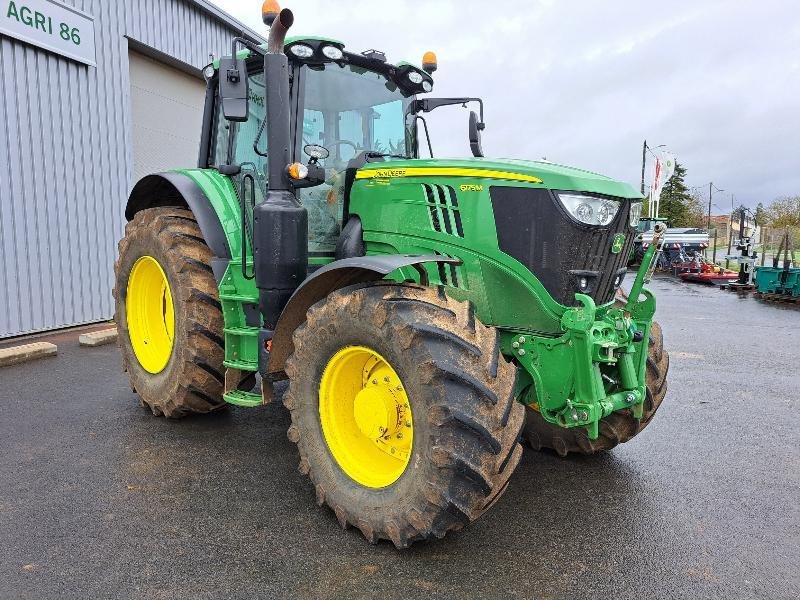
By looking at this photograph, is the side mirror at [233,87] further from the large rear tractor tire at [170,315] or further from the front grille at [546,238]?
the front grille at [546,238]

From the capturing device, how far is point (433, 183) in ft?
10.7

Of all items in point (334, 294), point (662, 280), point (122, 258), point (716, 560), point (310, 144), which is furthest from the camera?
point (662, 280)

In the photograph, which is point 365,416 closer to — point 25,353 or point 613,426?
point 613,426

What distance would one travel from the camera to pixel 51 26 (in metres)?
7.45

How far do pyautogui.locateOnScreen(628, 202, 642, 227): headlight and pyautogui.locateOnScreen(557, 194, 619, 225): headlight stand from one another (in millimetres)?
269

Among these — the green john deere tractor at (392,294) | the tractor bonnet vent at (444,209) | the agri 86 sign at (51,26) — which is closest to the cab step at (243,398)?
the green john deere tractor at (392,294)

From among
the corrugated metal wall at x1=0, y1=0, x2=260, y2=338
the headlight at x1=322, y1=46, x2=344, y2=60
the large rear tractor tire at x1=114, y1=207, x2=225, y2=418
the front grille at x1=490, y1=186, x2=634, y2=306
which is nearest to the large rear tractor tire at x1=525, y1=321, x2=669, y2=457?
the front grille at x1=490, y1=186, x2=634, y2=306

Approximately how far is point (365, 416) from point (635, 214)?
1906 mm

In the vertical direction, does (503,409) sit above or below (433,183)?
below

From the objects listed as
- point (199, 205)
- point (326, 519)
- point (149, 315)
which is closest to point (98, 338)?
point (149, 315)

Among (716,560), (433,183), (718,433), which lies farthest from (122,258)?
(718,433)

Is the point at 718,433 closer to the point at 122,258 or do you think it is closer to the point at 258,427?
the point at 258,427

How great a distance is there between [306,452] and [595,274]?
1.79 m

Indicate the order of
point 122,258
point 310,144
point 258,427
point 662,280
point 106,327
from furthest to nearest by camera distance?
point 662,280 < point 106,327 < point 122,258 < point 258,427 < point 310,144
